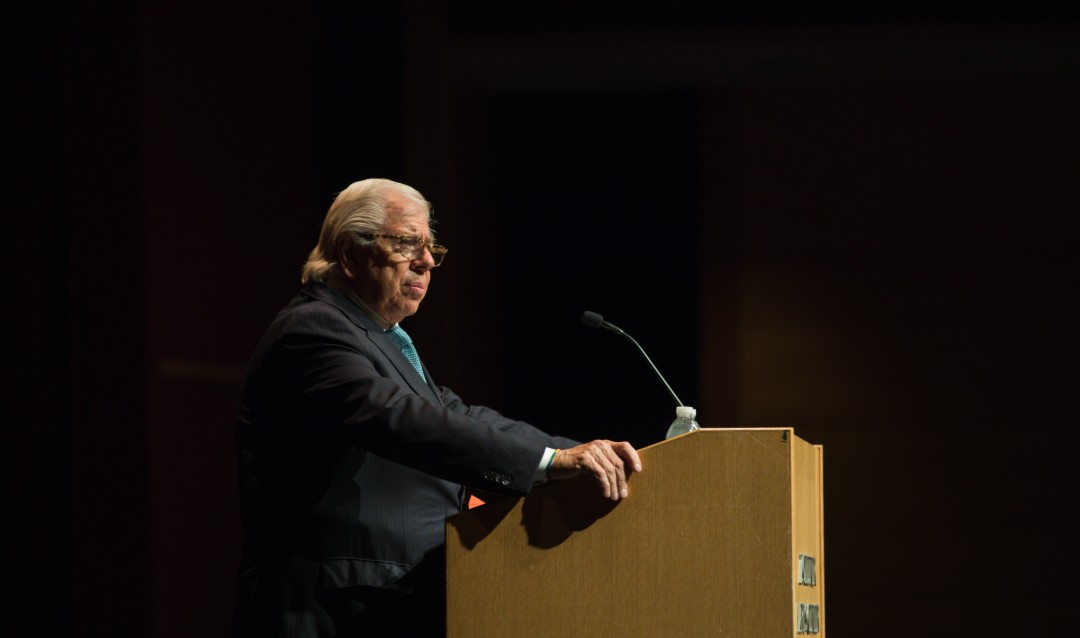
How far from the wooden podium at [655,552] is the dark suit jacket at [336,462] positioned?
0.13m

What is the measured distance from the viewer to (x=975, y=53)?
416 cm

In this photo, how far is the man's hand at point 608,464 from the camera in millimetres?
1667

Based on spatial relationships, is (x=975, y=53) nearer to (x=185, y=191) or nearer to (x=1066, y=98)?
(x=1066, y=98)

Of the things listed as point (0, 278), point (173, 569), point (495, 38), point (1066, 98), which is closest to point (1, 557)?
point (173, 569)

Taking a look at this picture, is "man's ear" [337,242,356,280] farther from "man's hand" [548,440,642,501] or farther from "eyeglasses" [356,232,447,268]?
"man's hand" [548,440,642,501]

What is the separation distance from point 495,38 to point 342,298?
240cm

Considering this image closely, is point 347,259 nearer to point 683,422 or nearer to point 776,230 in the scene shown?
point 683,422

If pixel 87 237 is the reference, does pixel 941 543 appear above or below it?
below

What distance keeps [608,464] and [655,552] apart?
0.15 meters

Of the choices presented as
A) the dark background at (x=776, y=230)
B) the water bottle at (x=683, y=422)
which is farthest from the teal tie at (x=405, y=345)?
the dark background at (x=776, y=230)

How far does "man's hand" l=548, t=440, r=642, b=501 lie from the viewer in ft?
5.47

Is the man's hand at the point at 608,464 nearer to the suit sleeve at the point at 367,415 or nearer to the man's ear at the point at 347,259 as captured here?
the suit sleeve at the point at 367,415

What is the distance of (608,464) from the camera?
1.67 m

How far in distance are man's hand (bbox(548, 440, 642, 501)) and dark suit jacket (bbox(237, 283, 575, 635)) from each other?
99 millimetres
